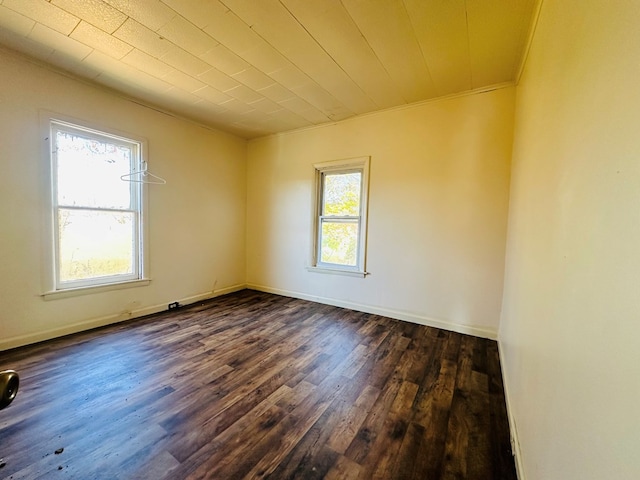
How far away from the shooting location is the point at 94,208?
2.81 meters

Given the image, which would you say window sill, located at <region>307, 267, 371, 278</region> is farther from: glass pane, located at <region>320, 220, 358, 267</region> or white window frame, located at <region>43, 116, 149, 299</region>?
white window frame, located at <region>43, 116, 149, 299</region>

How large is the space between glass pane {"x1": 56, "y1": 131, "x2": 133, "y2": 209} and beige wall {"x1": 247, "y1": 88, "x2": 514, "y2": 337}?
217cm

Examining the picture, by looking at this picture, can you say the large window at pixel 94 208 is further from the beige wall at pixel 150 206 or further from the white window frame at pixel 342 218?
the white window frame at pixel 342 218

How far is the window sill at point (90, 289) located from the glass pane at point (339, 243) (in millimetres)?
2395

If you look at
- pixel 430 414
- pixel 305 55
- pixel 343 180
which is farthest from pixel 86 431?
pixel 343 180

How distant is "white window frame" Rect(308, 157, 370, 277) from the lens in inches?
135

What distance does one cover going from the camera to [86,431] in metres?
1.45

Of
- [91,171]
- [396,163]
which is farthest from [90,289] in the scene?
[396,163]

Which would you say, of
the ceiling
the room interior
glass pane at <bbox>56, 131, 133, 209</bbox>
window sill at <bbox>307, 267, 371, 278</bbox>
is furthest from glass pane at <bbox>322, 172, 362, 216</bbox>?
glass pane at <bbox>56, 131, 133, 209</bbox>

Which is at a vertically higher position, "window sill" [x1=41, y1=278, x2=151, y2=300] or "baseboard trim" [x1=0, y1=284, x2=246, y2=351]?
"window sill" [x1=41, y1=278, x2=151, y2=300]

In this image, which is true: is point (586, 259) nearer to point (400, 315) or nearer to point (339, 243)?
point (400, 315)

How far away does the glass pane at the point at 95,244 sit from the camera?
2.64 m

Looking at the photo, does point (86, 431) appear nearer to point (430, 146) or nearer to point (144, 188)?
point (144, 188)

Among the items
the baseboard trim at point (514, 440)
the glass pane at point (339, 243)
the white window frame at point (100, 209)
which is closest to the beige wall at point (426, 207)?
the glass pane at point (339, 243)
